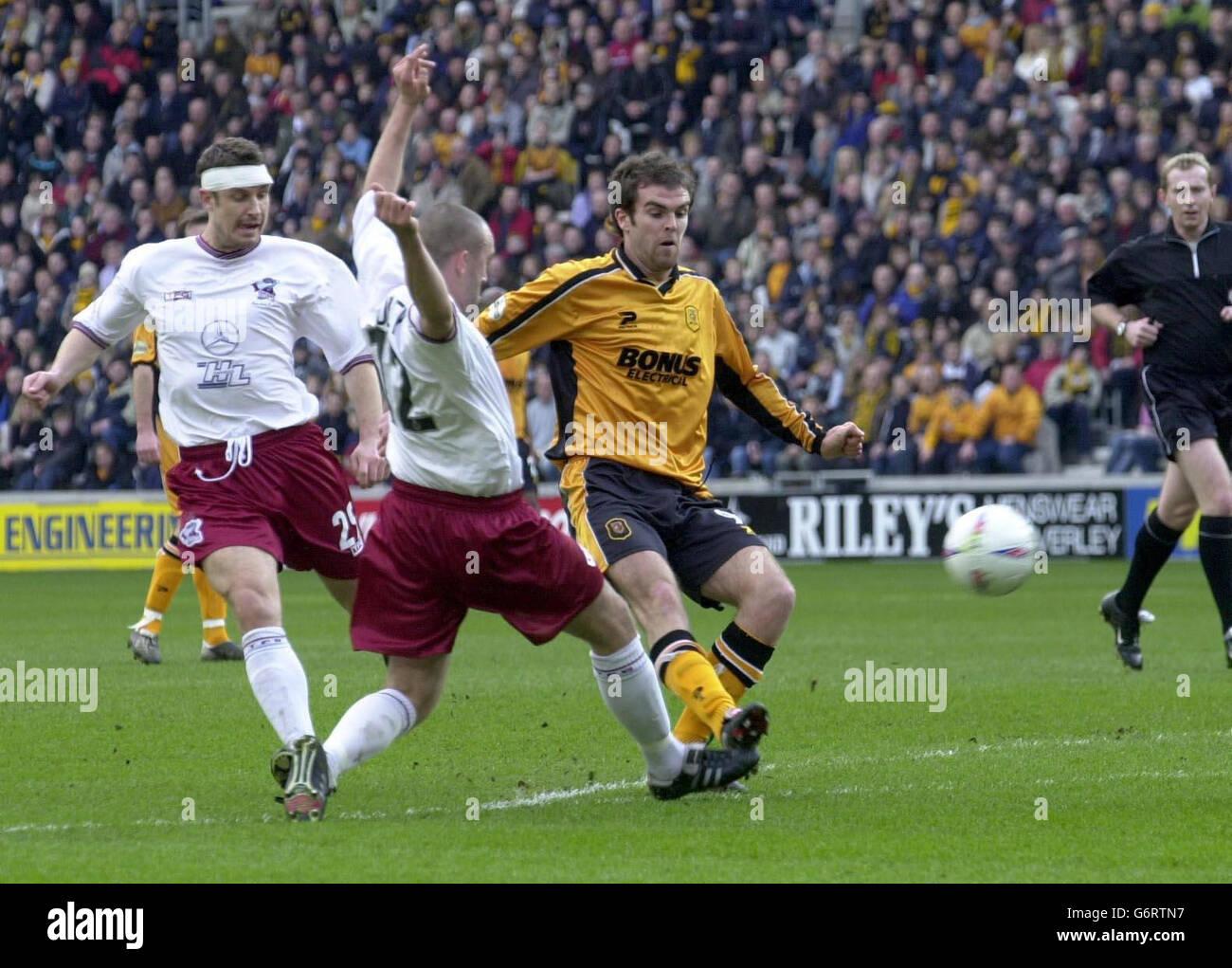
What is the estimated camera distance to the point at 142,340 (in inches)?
456

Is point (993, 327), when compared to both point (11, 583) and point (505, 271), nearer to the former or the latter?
point (505, 271)

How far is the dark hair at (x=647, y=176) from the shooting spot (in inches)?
274

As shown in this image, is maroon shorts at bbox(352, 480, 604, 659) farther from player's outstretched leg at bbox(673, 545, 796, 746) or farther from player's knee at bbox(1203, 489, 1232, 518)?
player's knee at bbox(1203, 489, 1232, 518)

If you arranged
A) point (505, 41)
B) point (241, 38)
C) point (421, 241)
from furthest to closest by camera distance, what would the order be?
point (241, 38) → point (505, 41) → point (421, 241)

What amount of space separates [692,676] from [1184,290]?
5.01 metres

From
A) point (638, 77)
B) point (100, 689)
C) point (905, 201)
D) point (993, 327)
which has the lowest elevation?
point (100, 689)

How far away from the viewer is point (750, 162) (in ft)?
73.8

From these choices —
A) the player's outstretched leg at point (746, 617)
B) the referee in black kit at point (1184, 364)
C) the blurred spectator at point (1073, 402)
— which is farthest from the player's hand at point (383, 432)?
the blurred spectator at point (1073, 402)

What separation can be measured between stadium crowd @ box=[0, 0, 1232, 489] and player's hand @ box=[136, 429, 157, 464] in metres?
9.34

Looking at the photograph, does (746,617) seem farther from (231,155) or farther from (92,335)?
(92,335)

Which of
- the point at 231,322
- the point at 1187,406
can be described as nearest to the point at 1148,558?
the point at 1187,406

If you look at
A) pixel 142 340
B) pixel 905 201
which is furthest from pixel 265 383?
pixel 905 201

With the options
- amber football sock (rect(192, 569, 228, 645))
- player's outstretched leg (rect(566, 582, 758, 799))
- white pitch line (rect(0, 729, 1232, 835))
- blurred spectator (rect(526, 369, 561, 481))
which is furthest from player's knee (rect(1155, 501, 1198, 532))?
blurred spectator (rect(526, 369, 561, 481))

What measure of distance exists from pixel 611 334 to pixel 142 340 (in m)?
5.18
